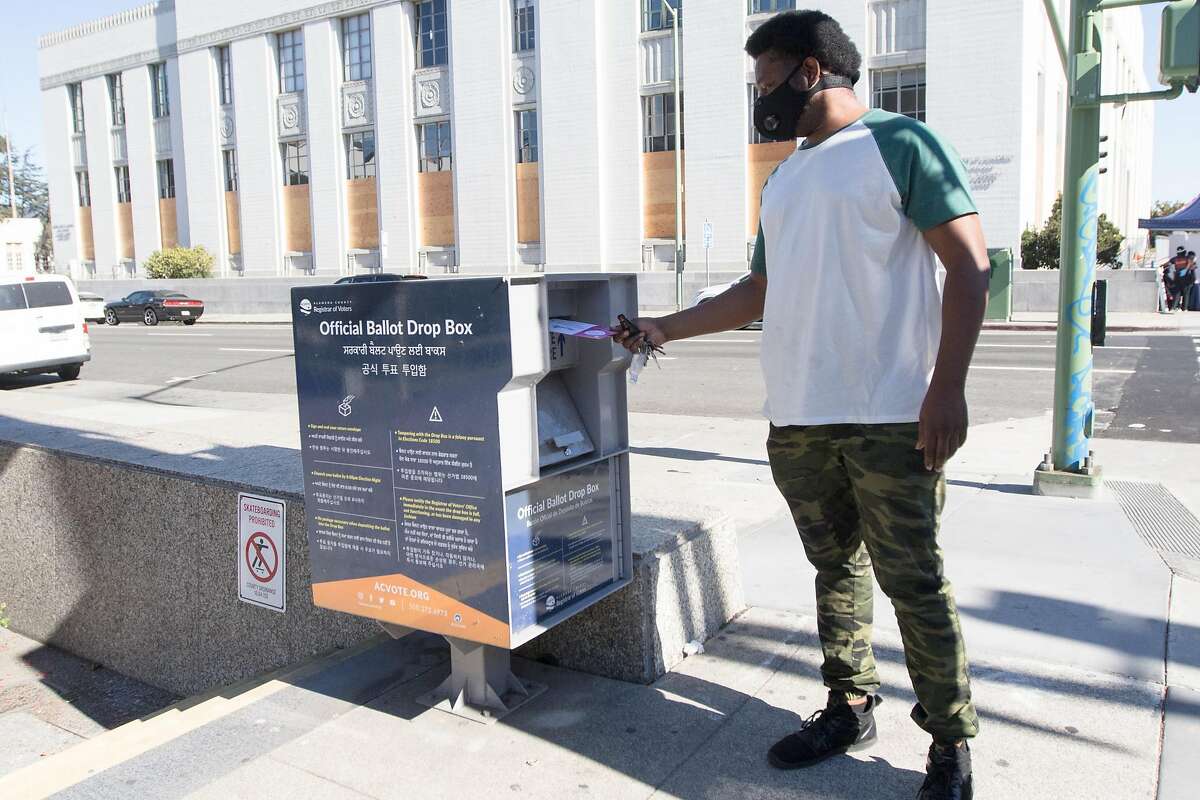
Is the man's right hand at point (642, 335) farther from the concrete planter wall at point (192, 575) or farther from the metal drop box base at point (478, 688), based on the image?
the metal drop box base at point (478, 688)

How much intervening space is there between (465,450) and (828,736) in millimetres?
1316

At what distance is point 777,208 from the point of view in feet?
9.18

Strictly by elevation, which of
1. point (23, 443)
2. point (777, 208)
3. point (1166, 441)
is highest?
point (777, 208)

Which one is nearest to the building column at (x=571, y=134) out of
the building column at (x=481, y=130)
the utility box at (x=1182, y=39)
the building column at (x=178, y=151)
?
the building column at (x=481, y=130)

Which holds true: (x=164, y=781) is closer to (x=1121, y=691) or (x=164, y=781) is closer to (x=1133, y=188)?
(x=1121, y=691)

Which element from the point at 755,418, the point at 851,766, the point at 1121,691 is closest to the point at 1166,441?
the point at 755,418

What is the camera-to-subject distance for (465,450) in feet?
9.80

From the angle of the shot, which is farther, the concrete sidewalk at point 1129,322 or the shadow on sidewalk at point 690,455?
the concrete sidewalk at point 1129,322

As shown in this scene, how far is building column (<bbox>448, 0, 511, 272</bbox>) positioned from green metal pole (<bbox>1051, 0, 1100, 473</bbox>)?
28244mm

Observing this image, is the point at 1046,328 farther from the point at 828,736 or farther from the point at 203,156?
the point at 203,156

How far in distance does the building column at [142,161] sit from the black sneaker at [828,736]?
154 ft

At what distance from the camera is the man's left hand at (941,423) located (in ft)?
8.18

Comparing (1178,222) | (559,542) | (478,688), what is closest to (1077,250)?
(559,542)

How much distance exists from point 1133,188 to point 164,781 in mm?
63843
